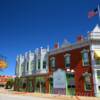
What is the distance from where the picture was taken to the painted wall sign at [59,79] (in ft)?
126

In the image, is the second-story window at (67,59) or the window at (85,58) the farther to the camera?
the second-story window at (67,59)

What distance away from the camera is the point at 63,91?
38.0 meters

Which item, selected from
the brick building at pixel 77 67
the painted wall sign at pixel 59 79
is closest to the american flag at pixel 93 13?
the brick building at pixel 77 67

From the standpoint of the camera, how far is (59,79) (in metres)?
39.0

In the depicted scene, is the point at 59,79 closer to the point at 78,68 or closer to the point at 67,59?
the point at 67,59

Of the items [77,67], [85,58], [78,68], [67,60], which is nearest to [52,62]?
[67,60]

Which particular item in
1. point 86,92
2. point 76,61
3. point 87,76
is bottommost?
point 86,92

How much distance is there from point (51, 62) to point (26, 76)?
937 cm

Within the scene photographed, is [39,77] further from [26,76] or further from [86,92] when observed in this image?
[86,92]

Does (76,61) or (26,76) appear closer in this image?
(76,61)

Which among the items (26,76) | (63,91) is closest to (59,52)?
(63,91)

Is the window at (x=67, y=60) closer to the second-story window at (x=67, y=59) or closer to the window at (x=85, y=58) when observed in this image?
the second-story window at (x=67, y=59)

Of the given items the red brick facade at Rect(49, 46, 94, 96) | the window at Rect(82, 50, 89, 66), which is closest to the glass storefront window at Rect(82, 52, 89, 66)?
the window at Rect(82, 50, 89, 66)

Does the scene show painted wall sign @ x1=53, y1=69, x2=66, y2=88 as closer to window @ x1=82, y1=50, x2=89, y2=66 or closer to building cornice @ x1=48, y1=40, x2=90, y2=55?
building cornice @ x1=48, y1=40, x2=90, y2=55
